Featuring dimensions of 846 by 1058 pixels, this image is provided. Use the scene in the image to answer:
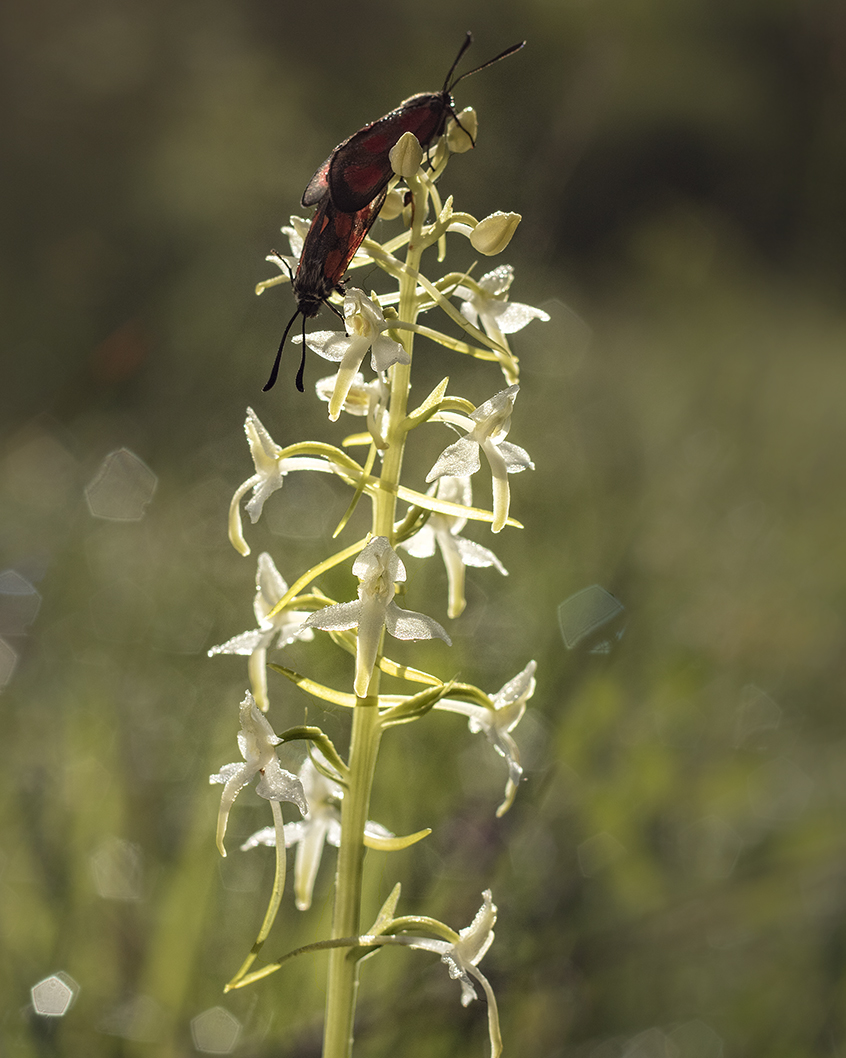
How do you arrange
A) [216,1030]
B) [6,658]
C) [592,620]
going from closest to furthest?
1. [216,1030]
2. [592,620]
3. [6,658]

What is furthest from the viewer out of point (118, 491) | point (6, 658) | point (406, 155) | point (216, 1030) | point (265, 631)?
point (118, 491)

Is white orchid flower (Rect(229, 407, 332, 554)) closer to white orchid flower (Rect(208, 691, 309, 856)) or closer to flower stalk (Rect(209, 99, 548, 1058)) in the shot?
flower stalk (Rect(209, 99, 548, 1058))

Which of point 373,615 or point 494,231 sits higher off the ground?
point 494,231

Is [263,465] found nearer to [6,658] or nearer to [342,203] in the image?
[342,203]

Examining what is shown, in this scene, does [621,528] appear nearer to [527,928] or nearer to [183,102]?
[527,928]

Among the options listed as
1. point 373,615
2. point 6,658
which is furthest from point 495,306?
point 6,658

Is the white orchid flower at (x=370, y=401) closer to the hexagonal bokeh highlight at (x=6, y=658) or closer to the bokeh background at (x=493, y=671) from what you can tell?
the bokeh background at (x=493, y=671)
